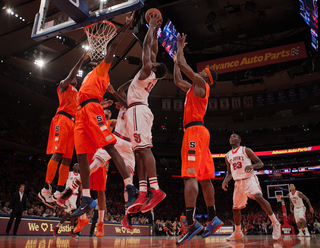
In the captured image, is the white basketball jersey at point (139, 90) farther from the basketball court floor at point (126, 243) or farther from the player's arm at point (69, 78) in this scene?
the basketball court floor at point (126, 243)

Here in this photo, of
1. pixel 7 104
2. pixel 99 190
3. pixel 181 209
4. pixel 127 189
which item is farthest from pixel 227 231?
pixel 7 104

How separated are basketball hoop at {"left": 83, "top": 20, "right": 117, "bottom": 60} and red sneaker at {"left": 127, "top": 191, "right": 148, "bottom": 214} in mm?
3556

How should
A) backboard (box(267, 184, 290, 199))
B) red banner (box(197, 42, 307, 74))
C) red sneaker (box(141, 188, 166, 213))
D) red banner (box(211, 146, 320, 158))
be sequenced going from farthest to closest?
1. red banner (box(211, 146, 320, 158))
2. backboard (box(267, 184, 290, 199))
3. red banner (box(197, 42, 307, 74))
4. red sneaker (box(141, 188, 166, 213))

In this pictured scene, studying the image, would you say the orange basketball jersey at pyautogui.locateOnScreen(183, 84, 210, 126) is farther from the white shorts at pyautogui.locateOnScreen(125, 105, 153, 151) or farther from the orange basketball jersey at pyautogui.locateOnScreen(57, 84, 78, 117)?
the orange basketball jersey at pyautogui.locateOnScreen(57, 84, 78, 117)

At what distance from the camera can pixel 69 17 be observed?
4445 millimetres

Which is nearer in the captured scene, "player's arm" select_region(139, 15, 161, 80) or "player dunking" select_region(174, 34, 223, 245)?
"player dunking" select_region(174, 34, 223, 245)

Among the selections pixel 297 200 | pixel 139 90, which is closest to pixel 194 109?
pixel 139 90

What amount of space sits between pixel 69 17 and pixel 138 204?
10.4ft

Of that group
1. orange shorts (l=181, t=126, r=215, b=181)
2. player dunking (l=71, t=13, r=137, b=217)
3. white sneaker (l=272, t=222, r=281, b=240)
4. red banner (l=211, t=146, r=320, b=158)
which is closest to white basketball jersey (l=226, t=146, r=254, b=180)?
white sneaker (l=272, t=222, r=281, b=240)

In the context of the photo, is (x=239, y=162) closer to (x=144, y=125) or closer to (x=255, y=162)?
(x=255, y=162)

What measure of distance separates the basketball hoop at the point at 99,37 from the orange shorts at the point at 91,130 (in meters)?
2.17

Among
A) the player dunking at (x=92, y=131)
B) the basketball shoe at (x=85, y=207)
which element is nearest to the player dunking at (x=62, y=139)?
the player dunking at (x=92, y=131)

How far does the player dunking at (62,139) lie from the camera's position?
4852 mm

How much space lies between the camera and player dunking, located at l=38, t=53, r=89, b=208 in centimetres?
485
